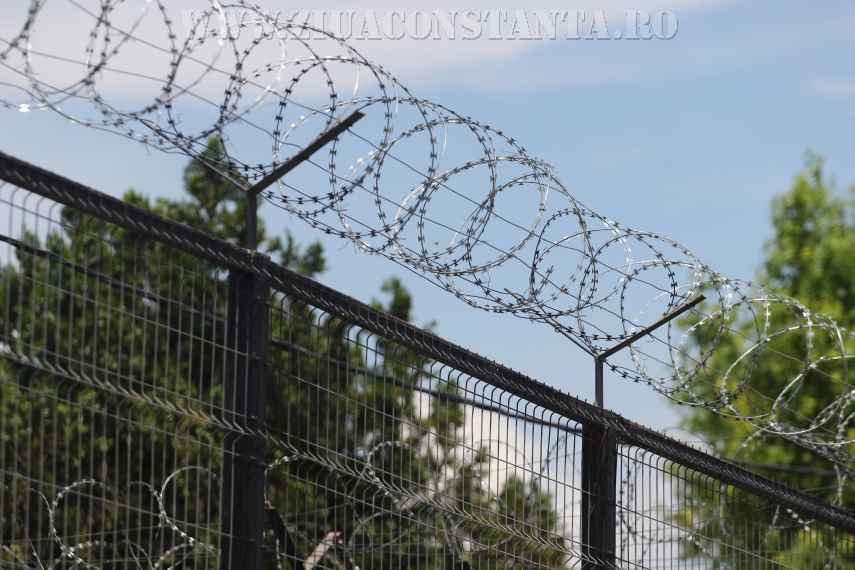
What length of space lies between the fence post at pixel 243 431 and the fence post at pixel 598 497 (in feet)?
6.90

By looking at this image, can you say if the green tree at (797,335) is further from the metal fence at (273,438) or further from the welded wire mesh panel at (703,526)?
the metal fence at (273,438)

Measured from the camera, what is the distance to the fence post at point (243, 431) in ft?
11.4

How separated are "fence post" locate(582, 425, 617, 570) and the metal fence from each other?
0.01 meters

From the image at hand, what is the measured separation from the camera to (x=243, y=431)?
3.53 m

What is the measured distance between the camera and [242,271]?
3693mm

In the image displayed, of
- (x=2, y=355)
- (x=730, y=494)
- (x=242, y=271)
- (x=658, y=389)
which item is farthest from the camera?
(x=730, y=494)

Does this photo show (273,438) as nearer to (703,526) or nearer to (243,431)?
(243,431)

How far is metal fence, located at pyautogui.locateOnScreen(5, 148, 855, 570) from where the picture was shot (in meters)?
2.98

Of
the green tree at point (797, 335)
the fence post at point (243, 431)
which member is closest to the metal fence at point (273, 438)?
the fence post at point (243, 431)

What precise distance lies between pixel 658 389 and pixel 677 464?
0.55m

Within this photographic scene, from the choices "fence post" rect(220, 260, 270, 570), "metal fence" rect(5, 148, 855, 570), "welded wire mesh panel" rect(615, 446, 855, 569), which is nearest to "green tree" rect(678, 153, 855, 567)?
"welded wire mesh panel" rect(615, 446, 855, 569)

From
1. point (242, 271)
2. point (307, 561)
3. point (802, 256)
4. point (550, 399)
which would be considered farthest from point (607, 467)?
point (802, 256)

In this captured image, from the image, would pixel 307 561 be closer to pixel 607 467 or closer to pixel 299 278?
pixel 299 278

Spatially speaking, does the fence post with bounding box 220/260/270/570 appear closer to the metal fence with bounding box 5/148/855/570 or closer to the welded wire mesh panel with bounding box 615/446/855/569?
the metal fence with bounding box 5/148/855/570
